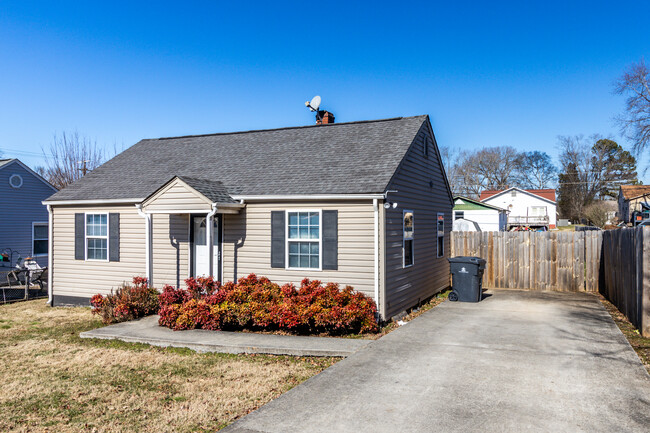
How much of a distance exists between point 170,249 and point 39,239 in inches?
470

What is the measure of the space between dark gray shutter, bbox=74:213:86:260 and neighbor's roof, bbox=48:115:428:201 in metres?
0.61

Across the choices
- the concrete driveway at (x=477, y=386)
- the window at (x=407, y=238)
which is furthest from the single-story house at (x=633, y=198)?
the concrete driveway at (x=477, y=386)

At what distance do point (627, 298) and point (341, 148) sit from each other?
721 cm

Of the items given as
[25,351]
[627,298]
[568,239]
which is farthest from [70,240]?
[568,239]

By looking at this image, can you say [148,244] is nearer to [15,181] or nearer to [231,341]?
[231,341]

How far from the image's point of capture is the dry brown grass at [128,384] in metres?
5.02

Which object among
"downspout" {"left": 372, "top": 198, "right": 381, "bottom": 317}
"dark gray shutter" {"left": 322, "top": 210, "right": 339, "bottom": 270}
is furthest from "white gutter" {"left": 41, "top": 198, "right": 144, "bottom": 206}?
"downspout" {"left": 372, "top": 198, "right": 381, "bottom": 317}

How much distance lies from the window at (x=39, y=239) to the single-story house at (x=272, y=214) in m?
8.12

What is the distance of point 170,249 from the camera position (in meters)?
11.8

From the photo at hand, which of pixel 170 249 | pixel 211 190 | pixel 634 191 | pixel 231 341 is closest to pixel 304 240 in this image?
pixel 211 190

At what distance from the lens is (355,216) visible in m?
9.69

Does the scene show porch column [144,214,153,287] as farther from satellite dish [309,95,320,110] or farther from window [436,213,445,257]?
window [436,213,445,257]

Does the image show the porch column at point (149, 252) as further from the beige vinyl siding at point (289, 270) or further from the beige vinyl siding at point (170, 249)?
Result: the beige vinyl siding at point (289, 270)

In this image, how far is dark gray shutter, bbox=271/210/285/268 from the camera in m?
10.3
